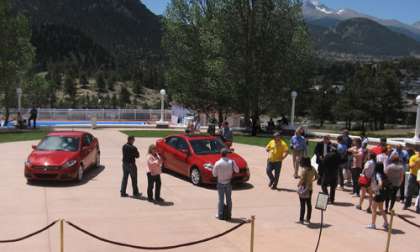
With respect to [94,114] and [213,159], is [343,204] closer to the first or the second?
[213,159]

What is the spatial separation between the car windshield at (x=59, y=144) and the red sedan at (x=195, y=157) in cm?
278

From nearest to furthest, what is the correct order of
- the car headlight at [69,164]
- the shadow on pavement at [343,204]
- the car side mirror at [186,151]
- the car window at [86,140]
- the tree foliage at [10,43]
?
the shadow on pavement at [343,204] → the car headlight at [69,164] → the car side mirror at [186,151] → the car window at [86,140] → the tree foliage at [10,43]

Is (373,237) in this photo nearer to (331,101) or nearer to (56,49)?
(331,101)

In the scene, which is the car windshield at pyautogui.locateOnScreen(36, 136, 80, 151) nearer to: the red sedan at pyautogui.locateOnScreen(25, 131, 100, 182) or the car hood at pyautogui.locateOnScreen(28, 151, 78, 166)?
the red sedan at pyautogui.locateOnScreen(25, 131, 100, 182)

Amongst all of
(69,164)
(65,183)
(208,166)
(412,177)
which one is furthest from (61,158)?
(412,177)

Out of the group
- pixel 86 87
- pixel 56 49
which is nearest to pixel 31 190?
pixel 86 87

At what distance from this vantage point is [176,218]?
1018cm

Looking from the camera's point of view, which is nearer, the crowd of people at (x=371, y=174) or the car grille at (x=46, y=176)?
the crowd of people at (x=371, y=174)

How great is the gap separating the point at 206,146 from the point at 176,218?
177 inches

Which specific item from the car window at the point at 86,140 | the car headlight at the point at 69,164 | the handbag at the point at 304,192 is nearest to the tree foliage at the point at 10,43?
the car window at the point at 86,140

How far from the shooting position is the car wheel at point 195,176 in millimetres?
13500

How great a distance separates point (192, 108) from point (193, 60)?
4.00m

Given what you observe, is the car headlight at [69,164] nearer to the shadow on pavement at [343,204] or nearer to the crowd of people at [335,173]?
the crowd of people at [335,173]

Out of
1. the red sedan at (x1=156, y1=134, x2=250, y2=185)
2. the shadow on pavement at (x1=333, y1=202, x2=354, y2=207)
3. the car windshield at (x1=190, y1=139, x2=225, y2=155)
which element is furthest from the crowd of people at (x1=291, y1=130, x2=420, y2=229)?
the car windshield at (x1=190, y1=139, x2=225, y2=155)
